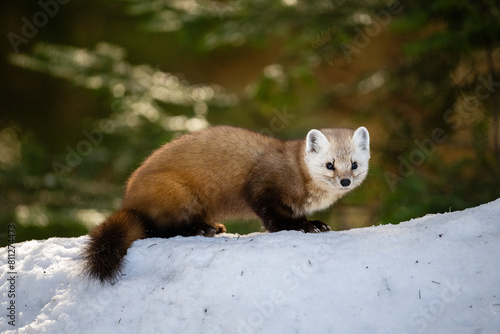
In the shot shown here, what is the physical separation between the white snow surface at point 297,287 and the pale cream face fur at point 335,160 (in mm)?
612

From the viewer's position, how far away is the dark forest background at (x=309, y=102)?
540 cm

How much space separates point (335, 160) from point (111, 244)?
6.31 ft

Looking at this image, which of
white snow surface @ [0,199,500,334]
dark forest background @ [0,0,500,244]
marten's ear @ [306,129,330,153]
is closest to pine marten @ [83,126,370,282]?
marten's ear @ [306,129,330,153]

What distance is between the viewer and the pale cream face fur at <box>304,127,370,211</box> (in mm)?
4484

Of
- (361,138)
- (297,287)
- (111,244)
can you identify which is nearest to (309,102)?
(361,138)

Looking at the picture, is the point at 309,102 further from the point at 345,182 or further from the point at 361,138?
the point at 345,182

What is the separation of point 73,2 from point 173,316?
→ 11.6m

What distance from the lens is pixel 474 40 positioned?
17.4 ft

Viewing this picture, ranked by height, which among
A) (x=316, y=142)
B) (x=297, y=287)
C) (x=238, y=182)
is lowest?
(x=238, y=182)

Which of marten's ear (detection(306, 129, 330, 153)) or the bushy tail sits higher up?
marten's ear (detection(306, 129, 330, 153))

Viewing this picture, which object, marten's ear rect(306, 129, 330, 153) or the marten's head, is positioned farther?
marten's ear rect(306, 129, 330, 153)

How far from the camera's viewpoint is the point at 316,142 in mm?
4629

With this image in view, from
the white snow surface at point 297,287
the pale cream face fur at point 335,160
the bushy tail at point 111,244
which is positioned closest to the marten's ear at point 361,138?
the pale cream face fur at point 335,160

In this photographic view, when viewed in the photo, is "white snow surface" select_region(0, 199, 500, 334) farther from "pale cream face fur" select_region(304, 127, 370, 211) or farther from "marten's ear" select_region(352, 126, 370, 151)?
"marten's ear" select_region(352, 126, 370, 151)
